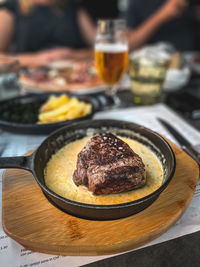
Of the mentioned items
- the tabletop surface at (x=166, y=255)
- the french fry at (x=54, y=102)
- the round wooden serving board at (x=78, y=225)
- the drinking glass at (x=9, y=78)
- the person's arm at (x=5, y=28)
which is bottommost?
the tabletop surface at (x=166, y=255)

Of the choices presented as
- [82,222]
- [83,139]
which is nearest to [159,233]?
[82,222]

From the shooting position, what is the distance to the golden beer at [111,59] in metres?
1.67

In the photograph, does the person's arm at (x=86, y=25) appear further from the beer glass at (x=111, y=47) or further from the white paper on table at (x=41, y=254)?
the white paper on table at (x=41, y=254)

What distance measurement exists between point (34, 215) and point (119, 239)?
323mm

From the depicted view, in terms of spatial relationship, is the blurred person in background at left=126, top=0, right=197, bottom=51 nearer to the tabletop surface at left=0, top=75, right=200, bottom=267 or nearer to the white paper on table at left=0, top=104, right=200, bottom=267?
the white paper on table at left=0, top=104, right=200, bottom=267

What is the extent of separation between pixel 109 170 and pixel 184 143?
2.11 feet

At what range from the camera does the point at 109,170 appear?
2.69ft

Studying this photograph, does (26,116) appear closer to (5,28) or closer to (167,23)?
(5,28)

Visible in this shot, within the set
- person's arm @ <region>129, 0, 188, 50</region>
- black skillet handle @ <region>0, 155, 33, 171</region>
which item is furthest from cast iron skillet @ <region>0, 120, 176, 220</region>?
person's arm @ <region>129, 0, 188, 50</region>

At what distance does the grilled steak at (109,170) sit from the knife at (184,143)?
1.35 ft

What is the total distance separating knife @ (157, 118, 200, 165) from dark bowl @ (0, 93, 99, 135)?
1.62ft

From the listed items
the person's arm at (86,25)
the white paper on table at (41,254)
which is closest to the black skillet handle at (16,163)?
the white paper on table at (41,254)

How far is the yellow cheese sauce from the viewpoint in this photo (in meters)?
0.85

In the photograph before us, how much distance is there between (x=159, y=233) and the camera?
2.53 feet
